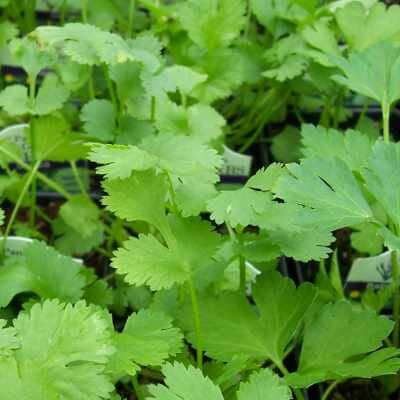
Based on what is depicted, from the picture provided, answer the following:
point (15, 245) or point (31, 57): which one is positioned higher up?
point (31, 57)

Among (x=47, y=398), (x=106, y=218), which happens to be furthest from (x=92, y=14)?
(x=47, y=398)

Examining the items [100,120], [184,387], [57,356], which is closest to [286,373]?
[184,387]

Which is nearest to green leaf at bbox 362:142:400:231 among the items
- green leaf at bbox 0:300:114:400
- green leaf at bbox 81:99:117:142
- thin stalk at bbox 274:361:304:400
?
thin stalk at bbox 274:361:304:400

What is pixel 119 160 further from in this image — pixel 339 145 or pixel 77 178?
pixel 77 178

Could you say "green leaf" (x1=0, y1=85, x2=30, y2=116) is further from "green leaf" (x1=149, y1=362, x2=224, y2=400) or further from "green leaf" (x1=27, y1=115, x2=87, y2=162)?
"green leaf" (x1=149, y1=362, x2=224, y2=400)

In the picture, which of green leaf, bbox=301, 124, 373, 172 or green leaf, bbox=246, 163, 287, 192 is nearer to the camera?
green leaf, bbox=246, 163, 287, 192

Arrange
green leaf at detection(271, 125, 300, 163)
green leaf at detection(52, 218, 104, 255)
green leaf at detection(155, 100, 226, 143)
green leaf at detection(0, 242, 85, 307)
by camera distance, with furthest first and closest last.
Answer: green leaf at detection(271, 125, 300, 163) < green leaf at detection(52, 218, 104, 255) < green leaf at detection(155, 100, 226, 143) < green leaf at detection(0, 242, 85, 307)
